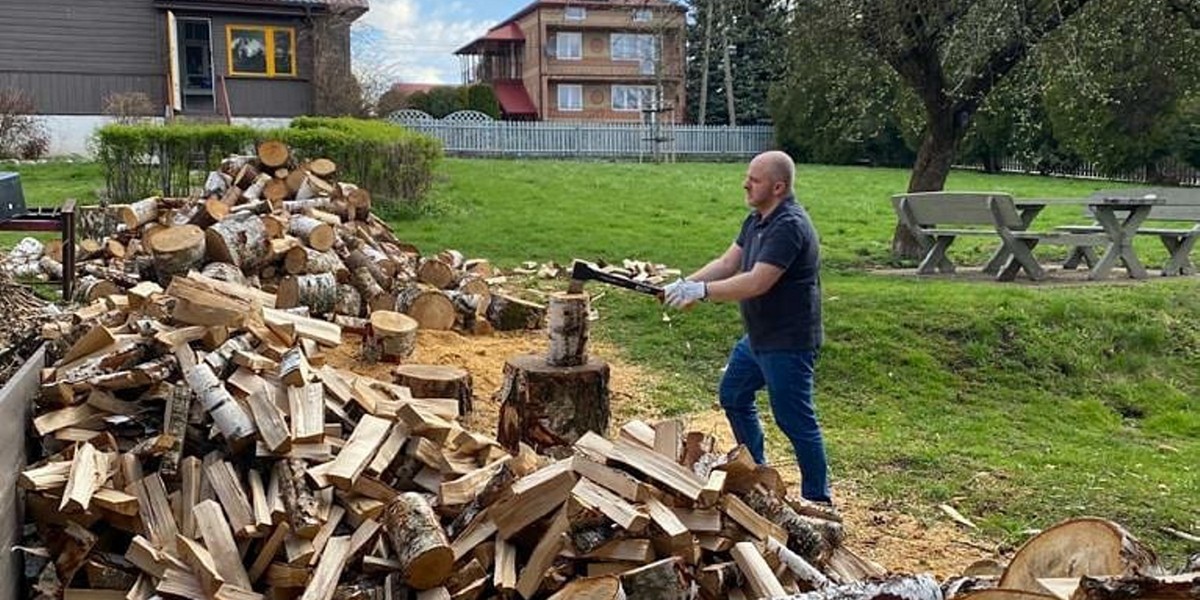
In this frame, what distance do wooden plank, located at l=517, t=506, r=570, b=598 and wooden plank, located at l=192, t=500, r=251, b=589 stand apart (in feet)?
3.13

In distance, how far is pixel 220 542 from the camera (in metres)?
3.57

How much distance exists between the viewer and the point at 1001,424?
255 inches

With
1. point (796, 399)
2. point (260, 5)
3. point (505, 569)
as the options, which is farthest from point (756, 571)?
point (260, 5)

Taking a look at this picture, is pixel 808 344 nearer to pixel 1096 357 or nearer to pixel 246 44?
pixel 1096 357

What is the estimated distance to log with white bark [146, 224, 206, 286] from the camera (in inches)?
279

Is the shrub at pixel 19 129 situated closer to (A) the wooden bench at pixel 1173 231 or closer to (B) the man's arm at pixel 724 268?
(A) the wooden bench at pixel 1173 231

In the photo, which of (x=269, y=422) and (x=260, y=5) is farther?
(x=260, y=5)

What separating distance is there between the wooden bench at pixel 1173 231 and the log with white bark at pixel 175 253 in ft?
25.9

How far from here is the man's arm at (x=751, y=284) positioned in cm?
427

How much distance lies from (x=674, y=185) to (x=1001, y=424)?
1273 centimetres

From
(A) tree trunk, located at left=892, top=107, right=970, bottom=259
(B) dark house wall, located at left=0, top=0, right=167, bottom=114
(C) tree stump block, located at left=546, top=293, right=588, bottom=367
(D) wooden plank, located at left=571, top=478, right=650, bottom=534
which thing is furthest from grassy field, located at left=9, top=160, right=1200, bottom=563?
(B) dark house wall, located at left=0, top=0, right=167, bottom=114

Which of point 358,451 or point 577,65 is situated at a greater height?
point 577,65

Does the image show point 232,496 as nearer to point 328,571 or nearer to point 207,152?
point 328,571

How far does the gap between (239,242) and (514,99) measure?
38.3 meters
